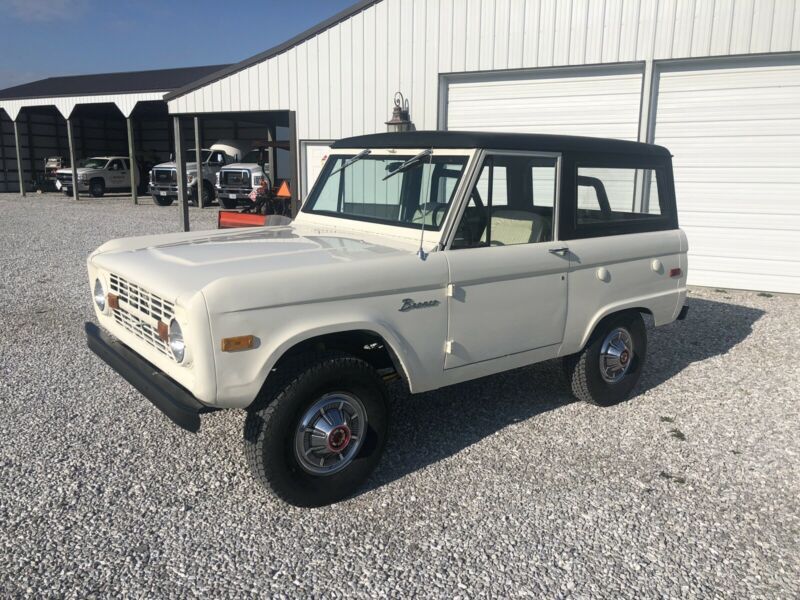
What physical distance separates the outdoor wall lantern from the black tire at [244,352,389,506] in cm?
803

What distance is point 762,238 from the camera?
9.16 metres

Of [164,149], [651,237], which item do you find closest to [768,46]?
[651,237]

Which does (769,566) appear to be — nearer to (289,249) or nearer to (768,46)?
(289,249)

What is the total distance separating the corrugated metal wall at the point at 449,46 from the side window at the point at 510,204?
6.26 meters

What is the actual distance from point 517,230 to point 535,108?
22.3 feet

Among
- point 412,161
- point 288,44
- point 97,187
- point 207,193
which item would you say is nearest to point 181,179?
point 288,44

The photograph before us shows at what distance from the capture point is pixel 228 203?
869 inches

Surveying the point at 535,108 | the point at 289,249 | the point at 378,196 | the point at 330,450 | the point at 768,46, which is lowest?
the point at 330,450

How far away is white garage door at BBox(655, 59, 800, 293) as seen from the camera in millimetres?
8844

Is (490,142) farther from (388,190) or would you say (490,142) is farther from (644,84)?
(644,84)

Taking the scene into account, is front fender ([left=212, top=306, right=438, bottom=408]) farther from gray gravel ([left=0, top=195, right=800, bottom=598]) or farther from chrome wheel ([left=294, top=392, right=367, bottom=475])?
gray gravel ([left=0, top=195, right=800, bottom=598])

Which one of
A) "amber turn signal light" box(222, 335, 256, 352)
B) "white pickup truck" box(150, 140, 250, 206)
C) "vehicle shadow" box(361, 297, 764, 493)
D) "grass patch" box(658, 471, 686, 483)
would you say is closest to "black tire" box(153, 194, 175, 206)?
"white pickup truck" box(150, 140, 250, 206)

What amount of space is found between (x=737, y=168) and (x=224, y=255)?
8180 mm

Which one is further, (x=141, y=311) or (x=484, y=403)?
(x=484, y=403)
